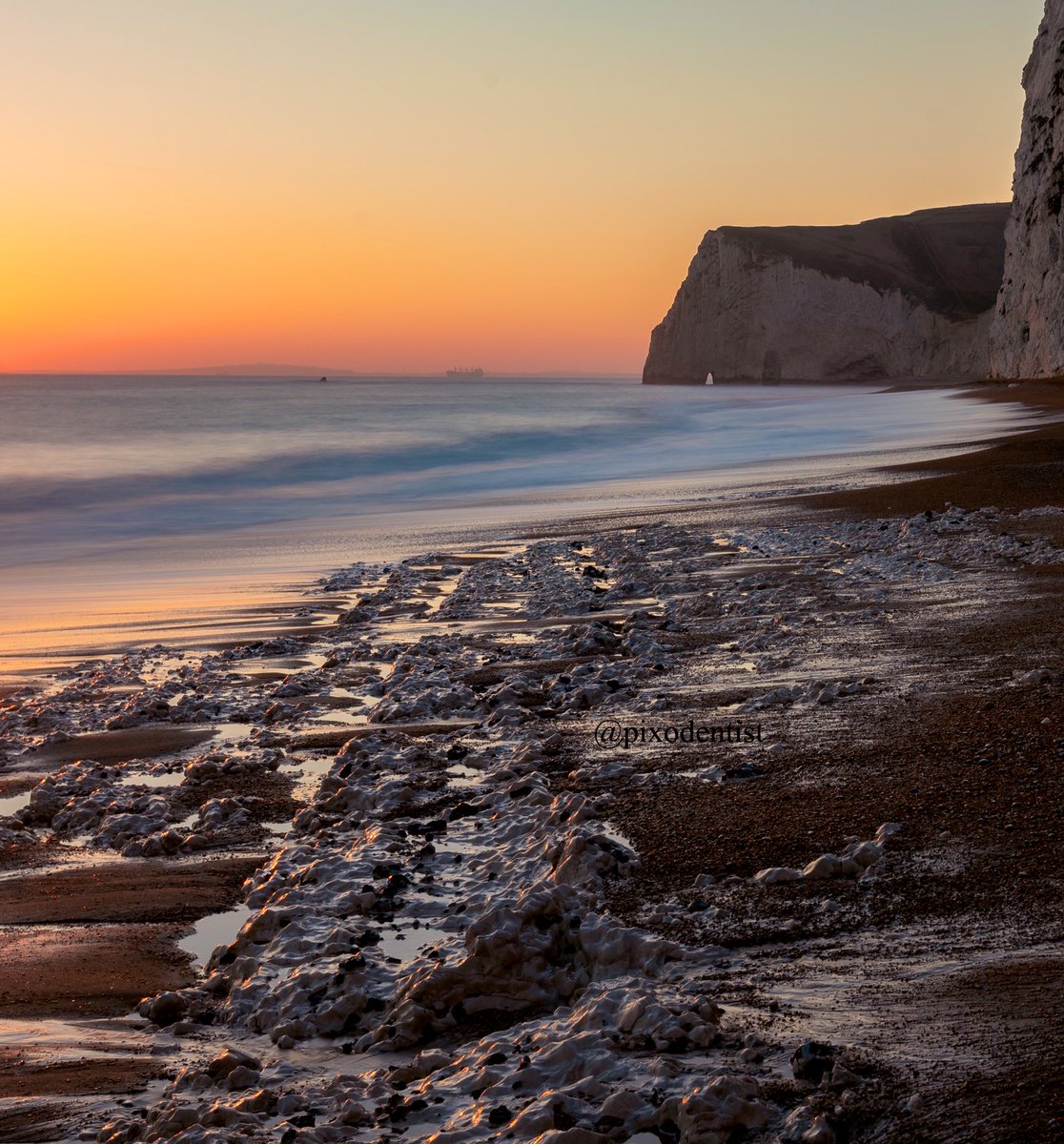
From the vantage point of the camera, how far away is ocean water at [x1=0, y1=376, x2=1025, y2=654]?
1452 centimetres

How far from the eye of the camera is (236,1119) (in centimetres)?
262

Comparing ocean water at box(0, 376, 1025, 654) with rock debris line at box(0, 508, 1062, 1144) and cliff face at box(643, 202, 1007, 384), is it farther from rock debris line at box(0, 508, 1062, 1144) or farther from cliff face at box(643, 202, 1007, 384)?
cliff face at box(643, 202, 1007, 384)

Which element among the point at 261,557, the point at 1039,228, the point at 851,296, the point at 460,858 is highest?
the point at 851,296

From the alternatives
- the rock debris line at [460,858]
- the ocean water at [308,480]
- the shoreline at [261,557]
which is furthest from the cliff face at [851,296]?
the rock debris line at [460,858]

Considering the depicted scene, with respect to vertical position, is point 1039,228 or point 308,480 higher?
point 1039,228

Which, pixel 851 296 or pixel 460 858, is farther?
pixel 851 296

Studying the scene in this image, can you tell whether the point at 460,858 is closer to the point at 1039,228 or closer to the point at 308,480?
the point at 308,480

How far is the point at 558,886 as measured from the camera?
3.68 metres

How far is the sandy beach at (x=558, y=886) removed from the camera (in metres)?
2.64

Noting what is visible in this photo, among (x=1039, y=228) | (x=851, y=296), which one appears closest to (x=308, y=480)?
(x=1039, y=228)

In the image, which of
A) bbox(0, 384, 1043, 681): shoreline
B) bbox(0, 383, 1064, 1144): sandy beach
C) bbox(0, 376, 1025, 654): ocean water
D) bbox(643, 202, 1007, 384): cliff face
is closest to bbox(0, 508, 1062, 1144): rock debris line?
bbox(0, 383, 1064, 1144): sandy beach

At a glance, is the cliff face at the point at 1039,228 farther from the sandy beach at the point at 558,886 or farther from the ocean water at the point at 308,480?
the sandy beach at the point at 558,886

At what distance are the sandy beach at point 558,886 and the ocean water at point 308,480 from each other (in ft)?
16.3

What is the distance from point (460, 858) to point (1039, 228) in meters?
49.3
